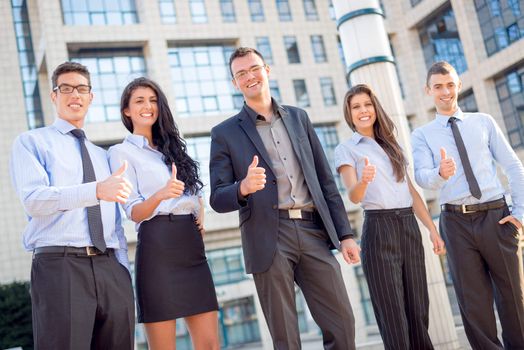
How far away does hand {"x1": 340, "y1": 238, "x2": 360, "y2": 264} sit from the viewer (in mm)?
3729

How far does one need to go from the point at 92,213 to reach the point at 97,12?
1081 inches

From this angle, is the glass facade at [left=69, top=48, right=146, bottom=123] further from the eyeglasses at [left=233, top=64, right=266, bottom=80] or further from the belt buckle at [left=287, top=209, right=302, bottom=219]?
the belt buckle at [left=287, top=209, right=302, bottom=219]

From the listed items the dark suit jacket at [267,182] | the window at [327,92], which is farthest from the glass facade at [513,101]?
the dark suit jacket at [267,182]

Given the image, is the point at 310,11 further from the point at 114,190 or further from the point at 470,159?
the point at 114,190

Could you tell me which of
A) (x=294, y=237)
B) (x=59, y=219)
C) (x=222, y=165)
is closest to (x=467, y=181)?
(x=294, y=237)

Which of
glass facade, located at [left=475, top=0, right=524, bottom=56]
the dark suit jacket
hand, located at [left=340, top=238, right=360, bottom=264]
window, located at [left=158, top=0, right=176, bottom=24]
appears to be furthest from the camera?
window, located at [left=158, top=0, right=176, bottom=24]

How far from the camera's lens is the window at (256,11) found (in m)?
31.6

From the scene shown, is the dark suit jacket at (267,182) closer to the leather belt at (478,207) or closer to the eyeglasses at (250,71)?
the eyeglasses at (250,71)

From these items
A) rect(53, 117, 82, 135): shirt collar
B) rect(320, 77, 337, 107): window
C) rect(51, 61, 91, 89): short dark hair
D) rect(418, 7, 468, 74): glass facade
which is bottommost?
rect(53, 117, 82, 135): shirt collar

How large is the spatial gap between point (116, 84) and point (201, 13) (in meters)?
5.92

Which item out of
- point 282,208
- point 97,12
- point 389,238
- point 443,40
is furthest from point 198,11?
point 282,208

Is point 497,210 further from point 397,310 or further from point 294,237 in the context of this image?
point 294,237

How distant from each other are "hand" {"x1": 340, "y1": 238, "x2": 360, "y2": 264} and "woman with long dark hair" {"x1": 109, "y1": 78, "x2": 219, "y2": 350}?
0.95 meters

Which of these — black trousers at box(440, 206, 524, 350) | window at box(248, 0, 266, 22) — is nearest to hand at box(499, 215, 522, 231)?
black trousers at box(440, 206, 524, 350)
